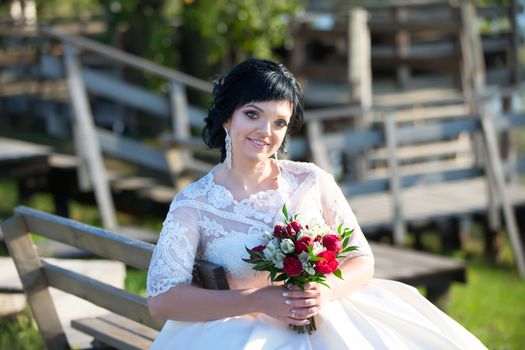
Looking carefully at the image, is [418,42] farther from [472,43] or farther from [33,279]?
[33,279]

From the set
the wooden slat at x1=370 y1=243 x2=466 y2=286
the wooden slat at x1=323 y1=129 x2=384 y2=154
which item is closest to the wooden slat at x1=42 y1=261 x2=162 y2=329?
the wooden slat at x1=370 y1=243 x2=466 y2=286

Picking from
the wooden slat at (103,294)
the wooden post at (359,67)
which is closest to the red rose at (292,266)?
the wooden slat at (103,294)

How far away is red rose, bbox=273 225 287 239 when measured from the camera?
3.03 metres

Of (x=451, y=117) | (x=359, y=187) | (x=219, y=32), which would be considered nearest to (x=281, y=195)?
(x=359, y=187)

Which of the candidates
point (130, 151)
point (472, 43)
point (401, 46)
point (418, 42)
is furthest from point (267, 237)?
point (418, 42)

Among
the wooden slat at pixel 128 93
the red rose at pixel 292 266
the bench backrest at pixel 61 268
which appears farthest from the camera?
the wooden slat at pixel 128 93

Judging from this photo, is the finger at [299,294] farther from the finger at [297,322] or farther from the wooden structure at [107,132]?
the wooden structure at [107,132]

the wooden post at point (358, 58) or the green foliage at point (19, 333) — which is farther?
the wooden post at point (358, 58)

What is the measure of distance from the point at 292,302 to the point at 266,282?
24 cm

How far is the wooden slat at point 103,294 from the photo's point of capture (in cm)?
367

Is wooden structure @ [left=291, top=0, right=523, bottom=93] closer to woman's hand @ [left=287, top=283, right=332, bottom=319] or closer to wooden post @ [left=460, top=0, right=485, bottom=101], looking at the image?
wooden post @ [left=460, top=0, right=485, bottom=101]

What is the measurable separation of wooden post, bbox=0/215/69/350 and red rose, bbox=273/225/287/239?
1386mm

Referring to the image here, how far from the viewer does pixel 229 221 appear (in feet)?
10.6

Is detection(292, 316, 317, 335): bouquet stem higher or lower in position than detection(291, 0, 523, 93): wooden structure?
lower
